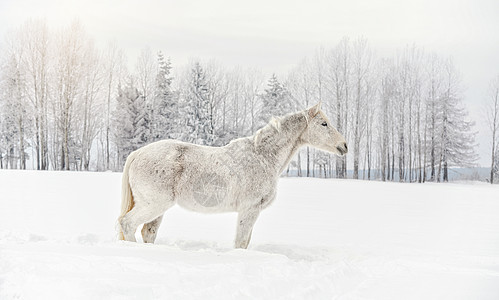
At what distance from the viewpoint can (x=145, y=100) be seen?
2494 centimetres

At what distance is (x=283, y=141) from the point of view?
4.38 meters

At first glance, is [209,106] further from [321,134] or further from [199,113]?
[321,134]

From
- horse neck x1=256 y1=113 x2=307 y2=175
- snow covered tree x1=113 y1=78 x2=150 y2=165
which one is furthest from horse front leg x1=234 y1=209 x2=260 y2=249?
snow covered tree x1=113 y1=78 x2=150 y2=165

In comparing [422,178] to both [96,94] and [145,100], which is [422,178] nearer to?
[145,100]

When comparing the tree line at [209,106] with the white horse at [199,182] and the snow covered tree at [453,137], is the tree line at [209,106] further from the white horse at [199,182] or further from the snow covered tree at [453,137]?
the white horse at [199,182]

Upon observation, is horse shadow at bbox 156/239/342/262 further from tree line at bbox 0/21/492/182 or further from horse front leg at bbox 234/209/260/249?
tree line at bbox 0/21/492/182

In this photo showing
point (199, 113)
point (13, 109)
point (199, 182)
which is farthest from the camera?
point (13, 109)

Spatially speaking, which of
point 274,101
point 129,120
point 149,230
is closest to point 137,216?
point 149,230

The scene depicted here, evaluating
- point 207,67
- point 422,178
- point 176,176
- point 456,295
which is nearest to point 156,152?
point 176,176

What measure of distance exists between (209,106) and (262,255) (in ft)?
62.2

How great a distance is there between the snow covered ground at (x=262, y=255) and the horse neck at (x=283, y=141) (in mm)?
1097

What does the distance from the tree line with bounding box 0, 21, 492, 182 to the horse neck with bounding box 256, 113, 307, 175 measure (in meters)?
15.9

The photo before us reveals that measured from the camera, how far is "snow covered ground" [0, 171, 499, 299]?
7.95 feet

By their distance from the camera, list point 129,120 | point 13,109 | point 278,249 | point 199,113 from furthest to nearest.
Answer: point 129,120 → point 13,109 → point 199,113 → point 278,249
